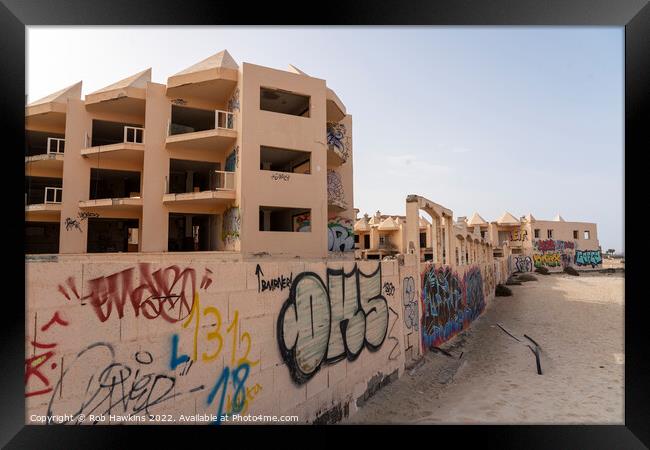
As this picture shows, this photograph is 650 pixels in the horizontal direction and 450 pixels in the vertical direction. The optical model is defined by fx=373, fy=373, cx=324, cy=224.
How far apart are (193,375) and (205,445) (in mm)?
699

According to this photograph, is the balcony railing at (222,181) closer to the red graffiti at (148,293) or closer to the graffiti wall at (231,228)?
the graffiti wall at (231,228)

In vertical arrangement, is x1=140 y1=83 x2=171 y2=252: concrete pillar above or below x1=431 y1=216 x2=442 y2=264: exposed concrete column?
above

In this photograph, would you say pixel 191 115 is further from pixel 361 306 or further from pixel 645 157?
pixel 645 157

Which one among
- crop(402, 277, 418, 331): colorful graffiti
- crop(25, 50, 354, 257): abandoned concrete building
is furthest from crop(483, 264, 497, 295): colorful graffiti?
crop(402, 277, 418, 331): colorful graffiti

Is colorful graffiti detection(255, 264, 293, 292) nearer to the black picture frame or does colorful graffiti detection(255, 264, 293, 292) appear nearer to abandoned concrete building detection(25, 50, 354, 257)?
the black picture frame

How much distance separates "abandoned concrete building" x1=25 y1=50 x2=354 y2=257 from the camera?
52.3ft

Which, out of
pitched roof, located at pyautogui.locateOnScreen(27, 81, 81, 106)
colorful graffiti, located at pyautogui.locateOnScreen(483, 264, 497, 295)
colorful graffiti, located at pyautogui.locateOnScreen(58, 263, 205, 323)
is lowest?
colorful graffiti, located at pyautogui.locateOnScreen(483, 264, 497, 295)

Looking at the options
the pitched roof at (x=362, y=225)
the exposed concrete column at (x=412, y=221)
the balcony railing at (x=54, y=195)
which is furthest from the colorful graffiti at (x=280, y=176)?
the pitched roof at (x=362, y=225)

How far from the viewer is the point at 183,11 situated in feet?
12.0

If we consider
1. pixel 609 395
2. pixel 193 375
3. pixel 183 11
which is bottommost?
pixel 609 395

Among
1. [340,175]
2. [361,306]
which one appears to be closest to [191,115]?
[340,175]

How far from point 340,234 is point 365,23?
54.1 ft

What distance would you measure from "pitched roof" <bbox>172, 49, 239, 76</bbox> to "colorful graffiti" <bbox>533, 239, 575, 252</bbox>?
133ft

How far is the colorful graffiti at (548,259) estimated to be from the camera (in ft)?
143
